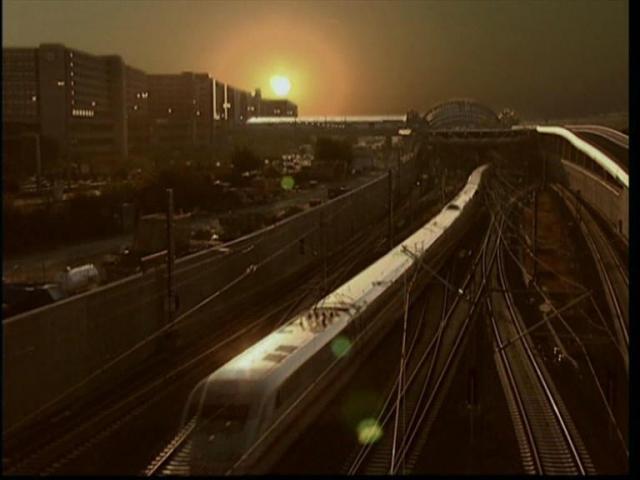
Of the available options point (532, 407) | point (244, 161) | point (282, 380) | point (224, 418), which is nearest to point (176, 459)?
point (224, 418)

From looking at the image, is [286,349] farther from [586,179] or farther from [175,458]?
[586,179]

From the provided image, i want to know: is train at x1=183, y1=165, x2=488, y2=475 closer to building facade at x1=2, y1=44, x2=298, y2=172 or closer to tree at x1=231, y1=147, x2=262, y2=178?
building facade at x1=2, y1=44, x2=298, y2=172

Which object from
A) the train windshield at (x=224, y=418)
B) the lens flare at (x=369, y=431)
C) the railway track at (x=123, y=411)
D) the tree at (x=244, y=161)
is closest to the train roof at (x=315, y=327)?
the train windshield at (x=224, y=418)

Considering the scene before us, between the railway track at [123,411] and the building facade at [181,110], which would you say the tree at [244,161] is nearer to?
the building facade at [181,110]

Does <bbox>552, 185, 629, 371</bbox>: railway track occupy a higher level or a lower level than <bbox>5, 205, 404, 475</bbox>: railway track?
higher

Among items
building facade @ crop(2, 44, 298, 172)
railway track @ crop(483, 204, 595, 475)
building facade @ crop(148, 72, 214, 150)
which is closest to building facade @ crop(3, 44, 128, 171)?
building facade @ crop(2, 44, 298, 172)

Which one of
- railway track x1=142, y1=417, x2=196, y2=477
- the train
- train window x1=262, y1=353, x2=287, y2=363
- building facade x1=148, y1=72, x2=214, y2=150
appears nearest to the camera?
railway track x1=142, y1=417, x2=196, y2=477

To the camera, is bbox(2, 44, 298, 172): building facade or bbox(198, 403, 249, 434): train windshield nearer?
bbox(198, 403, 249, 434): train windshield

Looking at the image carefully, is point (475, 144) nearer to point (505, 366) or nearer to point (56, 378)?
point (505, 366)
